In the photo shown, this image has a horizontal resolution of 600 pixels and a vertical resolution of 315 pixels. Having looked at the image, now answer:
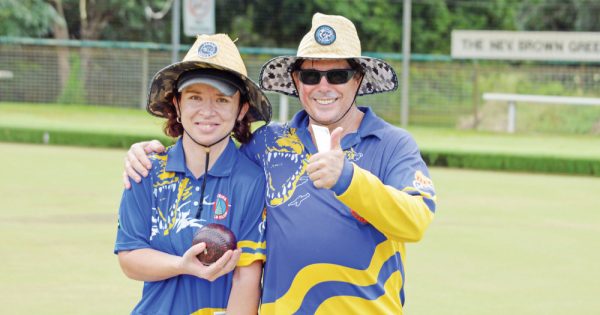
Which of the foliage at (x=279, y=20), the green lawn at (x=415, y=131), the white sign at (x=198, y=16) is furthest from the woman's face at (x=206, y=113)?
the foliage at (x=279, y=20)

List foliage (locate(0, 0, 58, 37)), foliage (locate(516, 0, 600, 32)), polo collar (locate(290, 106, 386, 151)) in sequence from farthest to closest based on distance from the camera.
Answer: foliage (locate(516, 0, 600, 32))
foliage (locate(0, 0, 58, 37))
polo collar (locate(290, 106, 386, 151))

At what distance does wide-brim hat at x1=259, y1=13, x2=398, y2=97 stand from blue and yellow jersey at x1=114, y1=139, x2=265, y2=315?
481 millimetres

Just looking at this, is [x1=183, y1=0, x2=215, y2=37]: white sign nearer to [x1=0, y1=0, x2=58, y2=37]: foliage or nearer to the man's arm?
[x1=0, y1=0, x2=58, y2=37]: foliage

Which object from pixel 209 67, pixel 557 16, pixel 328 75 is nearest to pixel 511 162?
pixel 328 75

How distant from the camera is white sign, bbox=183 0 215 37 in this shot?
695 inches

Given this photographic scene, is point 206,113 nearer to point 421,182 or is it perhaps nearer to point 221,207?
point 221,207

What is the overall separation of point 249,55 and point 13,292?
51.0 ft

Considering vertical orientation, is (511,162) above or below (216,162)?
below

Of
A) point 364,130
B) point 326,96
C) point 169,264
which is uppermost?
point 326,96

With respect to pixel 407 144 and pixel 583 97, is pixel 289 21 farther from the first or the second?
pixel 407 144

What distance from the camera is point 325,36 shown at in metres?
4.01

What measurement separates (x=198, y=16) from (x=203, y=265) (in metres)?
14.5

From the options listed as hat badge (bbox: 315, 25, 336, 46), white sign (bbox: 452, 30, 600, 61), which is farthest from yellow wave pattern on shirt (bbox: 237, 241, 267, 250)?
white sign (bbox: 452, 30, 600, 61)

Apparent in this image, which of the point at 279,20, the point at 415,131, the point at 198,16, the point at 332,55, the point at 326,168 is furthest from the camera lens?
the point at 279,20
